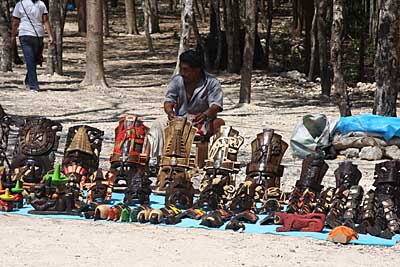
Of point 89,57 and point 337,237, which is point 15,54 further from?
point 337,237

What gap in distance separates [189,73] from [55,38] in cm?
890

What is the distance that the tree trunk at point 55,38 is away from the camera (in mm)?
17406

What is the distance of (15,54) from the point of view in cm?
1980

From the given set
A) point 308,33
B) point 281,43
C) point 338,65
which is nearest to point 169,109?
point 338,65

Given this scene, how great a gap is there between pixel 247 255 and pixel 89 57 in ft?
34.4

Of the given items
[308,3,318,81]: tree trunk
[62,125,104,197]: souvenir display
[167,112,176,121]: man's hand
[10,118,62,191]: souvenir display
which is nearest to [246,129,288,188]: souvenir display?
[167,112,176,121]: man's hand

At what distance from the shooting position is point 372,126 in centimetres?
1062

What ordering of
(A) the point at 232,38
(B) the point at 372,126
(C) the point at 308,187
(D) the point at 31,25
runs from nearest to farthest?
(C) the point at 308,187 < (B) the point at 372,126 < (D) the point at 31,25 < (A) the point at 232,38

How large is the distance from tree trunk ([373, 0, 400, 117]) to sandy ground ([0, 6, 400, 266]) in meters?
1.30

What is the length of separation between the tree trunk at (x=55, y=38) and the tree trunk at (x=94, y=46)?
4.68ft

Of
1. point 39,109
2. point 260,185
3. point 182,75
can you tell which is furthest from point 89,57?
point 260,185

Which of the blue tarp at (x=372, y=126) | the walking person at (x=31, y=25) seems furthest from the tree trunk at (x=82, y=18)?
the blue tarp at (x=372, y=126)

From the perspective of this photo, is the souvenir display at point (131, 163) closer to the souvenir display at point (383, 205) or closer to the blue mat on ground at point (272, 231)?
the blue mat on ground at point (272, 231)

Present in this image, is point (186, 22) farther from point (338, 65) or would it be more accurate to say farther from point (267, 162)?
point (267, 162)
